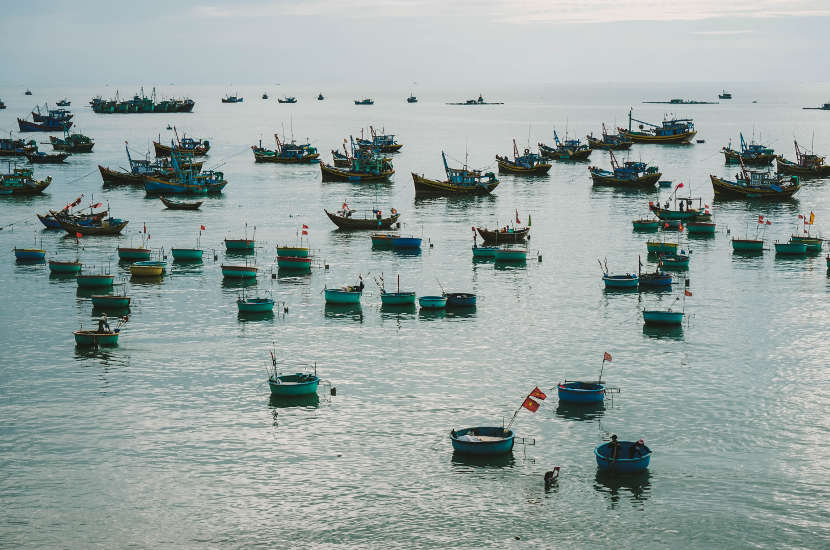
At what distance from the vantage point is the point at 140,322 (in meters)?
73.2

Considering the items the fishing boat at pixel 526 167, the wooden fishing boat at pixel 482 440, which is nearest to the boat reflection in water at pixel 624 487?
the wooden fishing boat at pixel 482 440

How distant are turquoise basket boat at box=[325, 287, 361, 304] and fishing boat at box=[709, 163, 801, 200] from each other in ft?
280

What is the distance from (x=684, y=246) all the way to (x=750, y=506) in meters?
66.1

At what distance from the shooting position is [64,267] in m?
91.6

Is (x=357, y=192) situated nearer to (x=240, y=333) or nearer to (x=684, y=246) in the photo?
(x=684, y=246)

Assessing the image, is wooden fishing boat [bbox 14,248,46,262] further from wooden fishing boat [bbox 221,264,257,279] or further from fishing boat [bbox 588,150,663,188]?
fishing boat [bbox 588,150,663,188]

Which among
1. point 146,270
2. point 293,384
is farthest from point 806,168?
point 293,384

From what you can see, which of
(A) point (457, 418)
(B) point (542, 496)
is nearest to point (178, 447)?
(A) point (457, 418)

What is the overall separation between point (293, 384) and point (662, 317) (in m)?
30.6

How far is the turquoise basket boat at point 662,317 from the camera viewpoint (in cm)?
7150

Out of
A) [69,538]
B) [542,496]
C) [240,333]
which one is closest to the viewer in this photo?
[69,538]

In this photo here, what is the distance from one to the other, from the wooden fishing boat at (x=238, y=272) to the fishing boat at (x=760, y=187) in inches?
3337

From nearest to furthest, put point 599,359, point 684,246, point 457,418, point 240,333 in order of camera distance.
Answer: point 457,418 < point 599,359 < point 240,333 < point 684,246

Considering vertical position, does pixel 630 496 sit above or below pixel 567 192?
below
